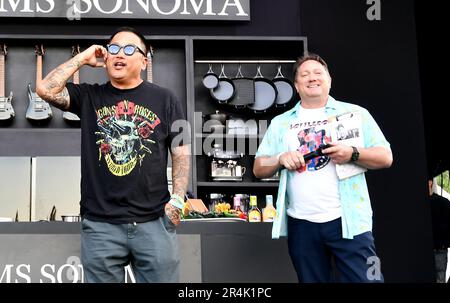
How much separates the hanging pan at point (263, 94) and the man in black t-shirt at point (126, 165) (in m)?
2.07

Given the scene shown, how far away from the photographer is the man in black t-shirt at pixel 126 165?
227 cm

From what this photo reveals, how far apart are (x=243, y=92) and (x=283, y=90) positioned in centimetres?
28

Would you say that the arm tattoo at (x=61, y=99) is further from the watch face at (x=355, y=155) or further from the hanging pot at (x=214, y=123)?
the hanging pot at (x=214, y=123)

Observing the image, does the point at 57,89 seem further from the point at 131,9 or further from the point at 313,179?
the point at 131,9

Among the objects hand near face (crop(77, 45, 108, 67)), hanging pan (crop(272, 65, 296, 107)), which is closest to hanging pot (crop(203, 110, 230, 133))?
hanging pan (crop(272, 65, 296, 107))

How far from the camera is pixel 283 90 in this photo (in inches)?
181

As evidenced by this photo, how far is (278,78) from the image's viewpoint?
4625 millimetres
